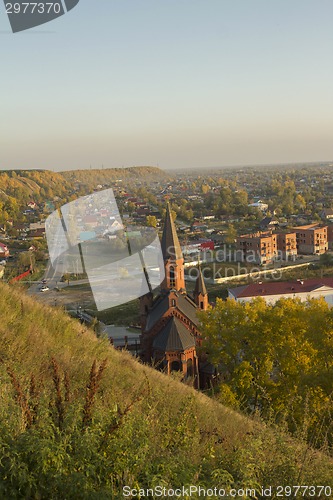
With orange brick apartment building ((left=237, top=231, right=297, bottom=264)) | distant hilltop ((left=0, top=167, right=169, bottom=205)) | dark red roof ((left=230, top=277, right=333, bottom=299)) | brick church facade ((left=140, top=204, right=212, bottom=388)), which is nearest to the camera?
brick church facade ((left=140, top=204, right=212, bottom=388))

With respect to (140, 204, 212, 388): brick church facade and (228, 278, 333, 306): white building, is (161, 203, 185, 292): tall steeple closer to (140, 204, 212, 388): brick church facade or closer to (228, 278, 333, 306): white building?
(140, 204, 212, 388): brick church facade

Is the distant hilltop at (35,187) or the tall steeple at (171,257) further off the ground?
the distant hilltop at (35,187)

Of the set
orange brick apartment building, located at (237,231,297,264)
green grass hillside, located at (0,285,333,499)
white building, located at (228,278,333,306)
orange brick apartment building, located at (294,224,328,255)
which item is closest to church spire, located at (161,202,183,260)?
white building, located at (228,278,333,306)

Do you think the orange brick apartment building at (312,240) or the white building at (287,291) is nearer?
the white building at (287,291)

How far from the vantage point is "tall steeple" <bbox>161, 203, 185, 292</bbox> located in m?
20.0

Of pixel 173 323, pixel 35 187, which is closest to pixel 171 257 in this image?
pixel 173 323

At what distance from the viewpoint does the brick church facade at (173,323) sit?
17.6 metres

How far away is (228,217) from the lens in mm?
82938

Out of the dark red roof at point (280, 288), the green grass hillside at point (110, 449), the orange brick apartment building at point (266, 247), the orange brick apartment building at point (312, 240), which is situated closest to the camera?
the green grass hillside at point (110, 449)

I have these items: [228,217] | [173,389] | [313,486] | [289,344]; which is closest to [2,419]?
[313,486]

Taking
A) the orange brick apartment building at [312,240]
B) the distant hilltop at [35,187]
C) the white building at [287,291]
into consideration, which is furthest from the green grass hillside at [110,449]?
the distant hilltop at [35,187]

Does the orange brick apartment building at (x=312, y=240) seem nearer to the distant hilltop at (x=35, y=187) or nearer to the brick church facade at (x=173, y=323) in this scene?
the brick church facade at (x=173, y=323)

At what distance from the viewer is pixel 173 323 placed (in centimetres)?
1845

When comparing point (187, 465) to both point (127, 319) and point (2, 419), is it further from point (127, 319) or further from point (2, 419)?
point (127, 319)
